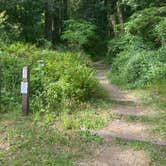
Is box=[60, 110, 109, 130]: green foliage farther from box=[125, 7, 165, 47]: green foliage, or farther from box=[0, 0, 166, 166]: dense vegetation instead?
box=[125, 7, 165, 47]: green foliage

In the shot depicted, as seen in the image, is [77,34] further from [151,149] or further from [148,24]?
[151,149]

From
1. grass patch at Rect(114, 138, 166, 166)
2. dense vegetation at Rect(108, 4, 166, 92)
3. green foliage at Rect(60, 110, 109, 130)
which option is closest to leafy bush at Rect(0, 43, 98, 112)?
green foliage at Rect(60, 110, 109, 130)

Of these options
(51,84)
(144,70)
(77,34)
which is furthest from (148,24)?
(77,34)

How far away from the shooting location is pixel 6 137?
6.57 meters

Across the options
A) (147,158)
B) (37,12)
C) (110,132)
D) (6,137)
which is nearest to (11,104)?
(6,137)

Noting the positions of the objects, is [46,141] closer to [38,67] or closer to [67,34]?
[38,67]

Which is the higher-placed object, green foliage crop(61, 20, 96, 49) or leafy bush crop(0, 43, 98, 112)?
green foliage crop(61, 20, 96, 49)

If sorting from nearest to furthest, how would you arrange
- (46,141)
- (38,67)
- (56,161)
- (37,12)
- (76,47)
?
(56,161) < (46,141) < (38,67) < (76,47) < (37,12)

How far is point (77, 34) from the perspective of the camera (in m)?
24.1

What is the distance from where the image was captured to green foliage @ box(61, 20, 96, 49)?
23.9 m

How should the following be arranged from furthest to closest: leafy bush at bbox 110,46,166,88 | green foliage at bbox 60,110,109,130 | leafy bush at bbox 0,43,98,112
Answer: leafy bush at bbox 110,46,166,88
leafy bush at bbox 0,43,98,112
green foliage at bbox 60,110,109,130

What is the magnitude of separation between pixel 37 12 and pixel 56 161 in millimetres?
22095

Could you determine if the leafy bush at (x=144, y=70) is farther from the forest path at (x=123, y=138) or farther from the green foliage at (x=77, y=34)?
the green foliage at (x=77, y=34)

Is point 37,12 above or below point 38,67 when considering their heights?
above
